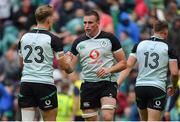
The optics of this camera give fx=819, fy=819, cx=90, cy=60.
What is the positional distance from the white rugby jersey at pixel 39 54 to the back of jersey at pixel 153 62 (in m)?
1.72

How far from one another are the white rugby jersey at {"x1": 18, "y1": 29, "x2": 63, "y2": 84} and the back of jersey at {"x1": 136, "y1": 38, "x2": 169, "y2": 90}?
172cm

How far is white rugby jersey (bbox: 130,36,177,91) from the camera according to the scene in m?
15.0

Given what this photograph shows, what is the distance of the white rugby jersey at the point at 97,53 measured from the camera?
594 inches

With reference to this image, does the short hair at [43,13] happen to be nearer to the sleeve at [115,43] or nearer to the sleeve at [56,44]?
the sleeve at [56,44]

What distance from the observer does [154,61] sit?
49.4ft

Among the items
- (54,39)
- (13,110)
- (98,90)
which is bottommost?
(13,110)

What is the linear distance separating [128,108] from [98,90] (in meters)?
5.52

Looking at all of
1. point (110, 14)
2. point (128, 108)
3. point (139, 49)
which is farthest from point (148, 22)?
point (139, 49)

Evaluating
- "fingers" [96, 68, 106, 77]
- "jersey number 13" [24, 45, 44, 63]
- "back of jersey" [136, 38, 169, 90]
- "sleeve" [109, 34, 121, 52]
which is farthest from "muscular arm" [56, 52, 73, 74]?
"back of jersey" [136, 38, 169, 90]

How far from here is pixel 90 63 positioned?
1512 centimetres

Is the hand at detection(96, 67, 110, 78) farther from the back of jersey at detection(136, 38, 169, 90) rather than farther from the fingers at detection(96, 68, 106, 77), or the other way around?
the back of jersey at detection(136, 38, 169, 90)

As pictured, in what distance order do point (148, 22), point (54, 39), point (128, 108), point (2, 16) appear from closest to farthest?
point (54, 39)
point (128, 108)
point (148, 22)
point (2, 16)

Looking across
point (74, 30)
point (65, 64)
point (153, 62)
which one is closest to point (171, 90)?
point (153, 62)

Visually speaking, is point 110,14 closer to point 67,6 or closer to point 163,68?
point 67,6
